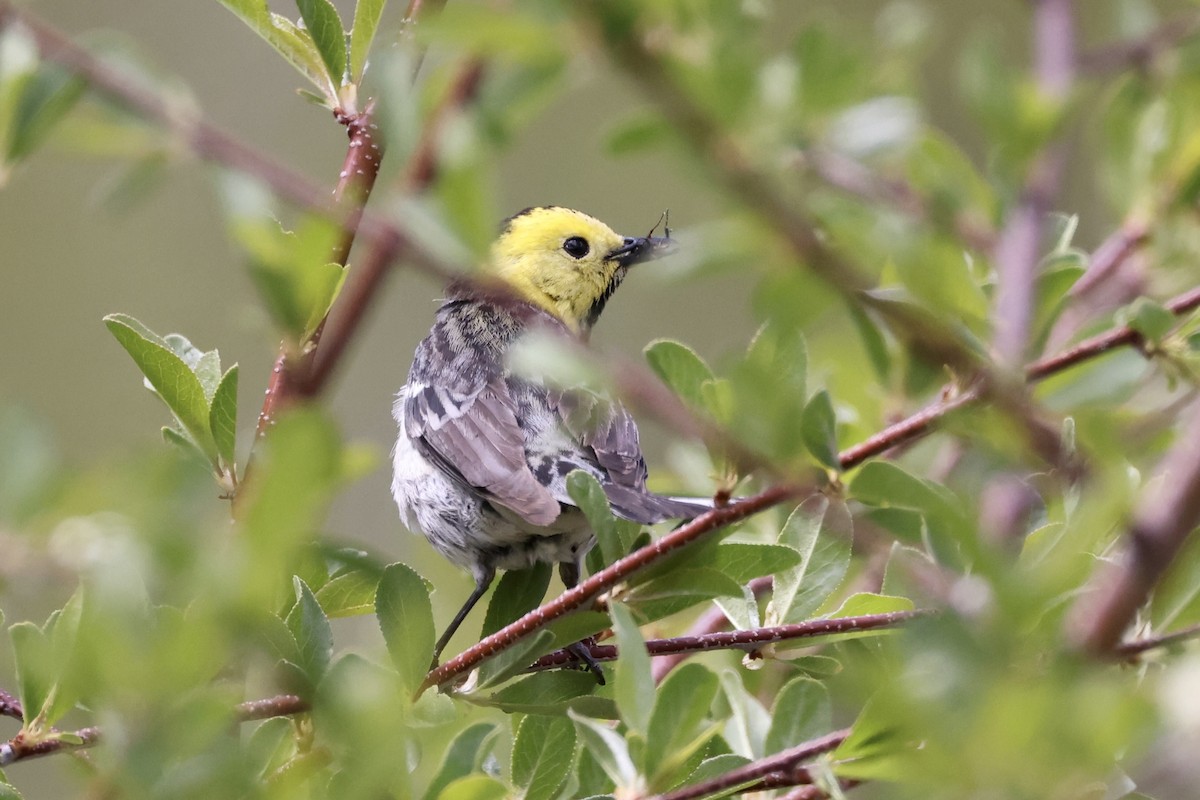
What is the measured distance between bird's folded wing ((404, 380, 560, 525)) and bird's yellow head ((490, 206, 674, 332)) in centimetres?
79

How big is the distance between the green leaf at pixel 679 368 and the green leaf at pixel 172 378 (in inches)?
27.3

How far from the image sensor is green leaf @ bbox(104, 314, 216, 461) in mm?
1622

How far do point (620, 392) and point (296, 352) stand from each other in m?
0.34

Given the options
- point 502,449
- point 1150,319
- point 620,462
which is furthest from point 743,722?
point 502,449

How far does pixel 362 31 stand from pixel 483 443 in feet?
4.83

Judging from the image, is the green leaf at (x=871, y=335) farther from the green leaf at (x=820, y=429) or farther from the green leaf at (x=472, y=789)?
the green leaf at (x=472, y=789)

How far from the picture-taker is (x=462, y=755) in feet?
3.92

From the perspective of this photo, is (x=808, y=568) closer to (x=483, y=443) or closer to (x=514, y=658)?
(x=514, y=658)

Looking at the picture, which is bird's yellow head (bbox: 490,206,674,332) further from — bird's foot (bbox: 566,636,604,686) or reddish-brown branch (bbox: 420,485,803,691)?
reddish-brown branch (bbox: 420,485,803,691)

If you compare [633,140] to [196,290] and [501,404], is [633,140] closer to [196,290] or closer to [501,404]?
[501,404]

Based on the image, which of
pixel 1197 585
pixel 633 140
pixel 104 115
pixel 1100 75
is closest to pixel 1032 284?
pixel 1197 585

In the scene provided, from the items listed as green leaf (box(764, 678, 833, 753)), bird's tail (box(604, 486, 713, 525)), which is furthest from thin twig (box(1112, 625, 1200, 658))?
bird's tail (box(604, 486, 713, 525))

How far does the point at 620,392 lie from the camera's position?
2.88 feet

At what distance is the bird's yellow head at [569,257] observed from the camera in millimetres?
4102
